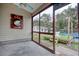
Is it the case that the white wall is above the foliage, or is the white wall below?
above

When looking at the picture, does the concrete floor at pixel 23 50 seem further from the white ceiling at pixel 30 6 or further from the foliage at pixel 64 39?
the white ceiling at pixel 30 6

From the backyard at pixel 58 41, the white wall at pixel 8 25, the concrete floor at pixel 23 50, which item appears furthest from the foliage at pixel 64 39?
the white wall at pixel 8 25

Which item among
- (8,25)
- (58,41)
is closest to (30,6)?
(8,25)

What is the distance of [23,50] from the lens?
2.47 meters

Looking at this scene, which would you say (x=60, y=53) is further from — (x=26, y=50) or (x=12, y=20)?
(x=12, y=20)

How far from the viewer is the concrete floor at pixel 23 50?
238 centimetres

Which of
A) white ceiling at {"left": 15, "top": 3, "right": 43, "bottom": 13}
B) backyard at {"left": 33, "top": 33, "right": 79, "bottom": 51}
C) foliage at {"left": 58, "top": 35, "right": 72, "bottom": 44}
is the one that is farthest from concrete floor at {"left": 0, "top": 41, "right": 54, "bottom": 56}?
white ceiling at {"left": 15, "top": 3, "right": 43, "bottom": 13}

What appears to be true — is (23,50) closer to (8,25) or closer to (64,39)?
(8,25)

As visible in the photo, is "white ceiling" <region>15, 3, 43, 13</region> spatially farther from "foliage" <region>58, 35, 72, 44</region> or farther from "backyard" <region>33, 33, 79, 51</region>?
"foliage" <region>58, 35, 72, 44</region>

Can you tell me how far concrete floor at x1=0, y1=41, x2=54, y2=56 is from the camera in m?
2.38

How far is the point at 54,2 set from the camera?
2271 mm

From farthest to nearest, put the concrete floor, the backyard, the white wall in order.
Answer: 1. the white wall
2. the concrete floor
3. the backyard

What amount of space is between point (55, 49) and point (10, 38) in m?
0.99

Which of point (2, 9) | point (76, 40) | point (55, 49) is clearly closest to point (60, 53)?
point (55, 49)
